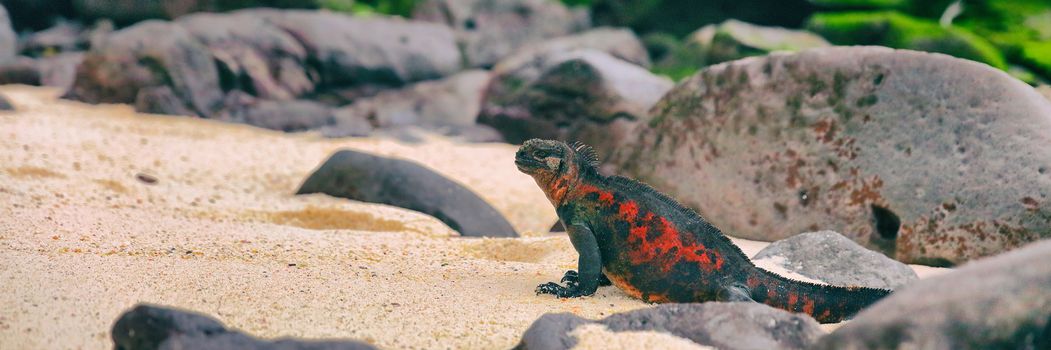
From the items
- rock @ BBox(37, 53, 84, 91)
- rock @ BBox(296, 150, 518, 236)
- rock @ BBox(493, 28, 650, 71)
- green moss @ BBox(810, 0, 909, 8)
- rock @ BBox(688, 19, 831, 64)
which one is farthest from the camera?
green moss @ BBox(810, 0, 909, 8)

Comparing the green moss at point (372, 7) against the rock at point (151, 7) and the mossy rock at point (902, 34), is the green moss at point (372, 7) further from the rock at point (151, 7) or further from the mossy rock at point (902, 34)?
the mossy rock at point (902, 34)

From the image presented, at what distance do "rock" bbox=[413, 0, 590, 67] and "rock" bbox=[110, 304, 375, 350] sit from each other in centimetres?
1236

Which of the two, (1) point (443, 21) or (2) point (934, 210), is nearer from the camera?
(2) point (934, 210)

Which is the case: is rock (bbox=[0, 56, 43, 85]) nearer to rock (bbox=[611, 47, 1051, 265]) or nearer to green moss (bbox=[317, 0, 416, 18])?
green moss (bbox=[317, 0, 416, 18])

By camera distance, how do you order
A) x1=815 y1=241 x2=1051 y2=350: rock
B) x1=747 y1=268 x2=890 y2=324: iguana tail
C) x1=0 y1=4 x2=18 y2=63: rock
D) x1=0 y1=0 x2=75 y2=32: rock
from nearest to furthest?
1. x1=815 y1=241 x2=1051 y2=350: rock
2. x1=747 y1=268 x2=890 y2=324: iguana tail
3. x1=0 y1=4 x2=18 y2=63: rock
4. x1=0 y1=0 x2=75 y2=32: rock

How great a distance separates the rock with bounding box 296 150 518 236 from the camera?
262 inches

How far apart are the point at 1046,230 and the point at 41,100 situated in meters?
10.4

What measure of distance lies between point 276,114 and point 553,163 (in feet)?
23.8

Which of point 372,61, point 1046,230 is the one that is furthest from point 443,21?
point 1046,230

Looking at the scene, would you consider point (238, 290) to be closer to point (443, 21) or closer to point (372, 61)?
point (372, 61)

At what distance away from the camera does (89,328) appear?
3.27 metres

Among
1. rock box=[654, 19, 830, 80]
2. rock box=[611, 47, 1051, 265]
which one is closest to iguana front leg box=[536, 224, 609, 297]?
rock box=[611, 47, 1051, 265]

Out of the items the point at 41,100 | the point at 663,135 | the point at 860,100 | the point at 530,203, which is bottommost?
the point at 41,100

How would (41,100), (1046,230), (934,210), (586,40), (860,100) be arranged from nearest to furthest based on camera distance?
(1046,230), (934,210), (860,100), (41,100), (586,40)
